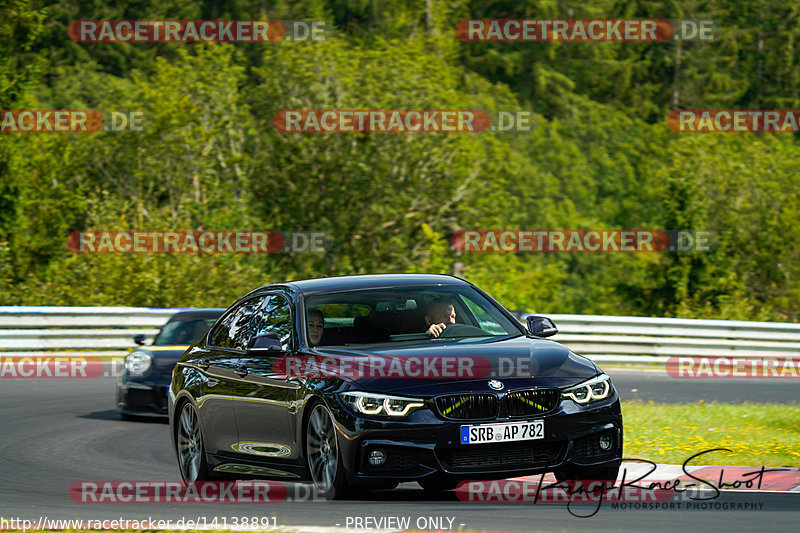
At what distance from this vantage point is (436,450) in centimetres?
784

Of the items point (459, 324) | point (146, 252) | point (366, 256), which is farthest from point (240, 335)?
point (366, 256)

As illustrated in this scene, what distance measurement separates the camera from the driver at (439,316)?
9172 mm

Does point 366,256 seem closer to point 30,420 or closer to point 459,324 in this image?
point 30,420

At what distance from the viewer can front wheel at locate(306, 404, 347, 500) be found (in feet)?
26.5

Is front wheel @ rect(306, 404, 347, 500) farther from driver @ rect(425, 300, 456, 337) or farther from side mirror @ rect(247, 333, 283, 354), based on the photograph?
driver @ rect(425, 300, 456, 337)

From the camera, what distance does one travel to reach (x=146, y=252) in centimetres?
2991

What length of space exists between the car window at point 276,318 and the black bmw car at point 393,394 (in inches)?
0.6

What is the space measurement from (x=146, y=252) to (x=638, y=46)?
46645 mm

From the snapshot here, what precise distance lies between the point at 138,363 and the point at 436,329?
24.1 ft
